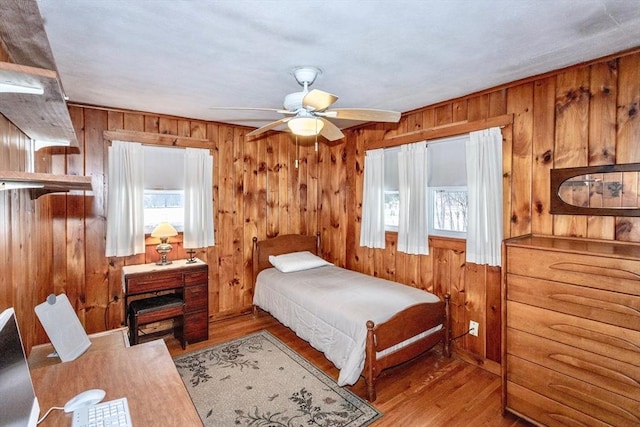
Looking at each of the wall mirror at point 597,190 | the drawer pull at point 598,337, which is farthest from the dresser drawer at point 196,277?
the wall mirror at point 597,190

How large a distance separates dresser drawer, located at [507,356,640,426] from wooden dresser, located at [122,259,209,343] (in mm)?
2865

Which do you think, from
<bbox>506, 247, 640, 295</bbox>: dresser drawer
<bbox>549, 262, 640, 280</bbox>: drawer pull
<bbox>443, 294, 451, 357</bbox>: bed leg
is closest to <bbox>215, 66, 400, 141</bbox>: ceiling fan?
<bbox>506, 247, 640, 295</bbox>: dresser drawer

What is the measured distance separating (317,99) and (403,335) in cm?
194

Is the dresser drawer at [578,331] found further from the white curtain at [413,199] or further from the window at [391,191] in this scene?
the window at [391,191]

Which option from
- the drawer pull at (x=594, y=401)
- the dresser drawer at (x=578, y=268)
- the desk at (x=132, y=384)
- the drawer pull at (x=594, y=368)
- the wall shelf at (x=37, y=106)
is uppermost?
the wall shelf at (x=37, y=106)

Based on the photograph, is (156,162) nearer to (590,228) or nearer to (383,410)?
(383,410)

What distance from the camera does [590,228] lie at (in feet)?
7.71

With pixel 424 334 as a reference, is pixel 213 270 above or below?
above

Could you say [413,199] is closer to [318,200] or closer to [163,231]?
[318,200]

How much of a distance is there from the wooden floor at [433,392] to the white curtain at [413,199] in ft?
3.61

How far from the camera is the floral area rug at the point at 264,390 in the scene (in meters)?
2.29

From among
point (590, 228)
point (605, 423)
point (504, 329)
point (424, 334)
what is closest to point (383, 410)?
point (424, 334)

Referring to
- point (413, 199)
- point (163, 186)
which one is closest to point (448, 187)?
point (413, 199)

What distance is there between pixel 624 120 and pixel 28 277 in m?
4.20
